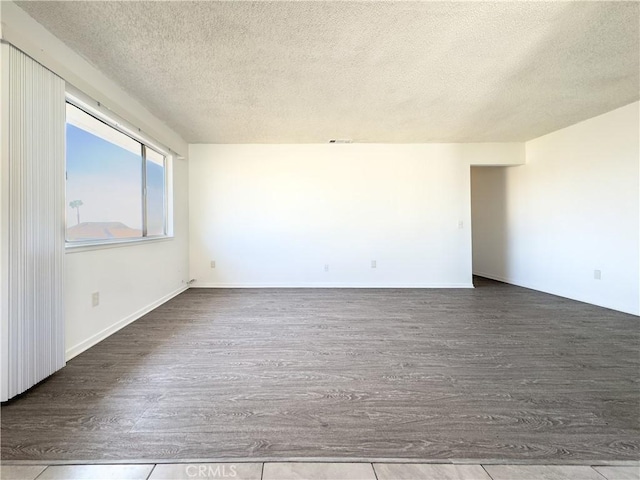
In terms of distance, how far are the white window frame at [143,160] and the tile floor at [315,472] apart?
1.50 m

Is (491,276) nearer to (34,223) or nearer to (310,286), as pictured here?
(310,286)

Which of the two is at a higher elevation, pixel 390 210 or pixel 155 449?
→ pixel 390 210

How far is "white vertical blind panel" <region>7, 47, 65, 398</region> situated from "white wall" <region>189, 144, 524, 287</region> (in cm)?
237

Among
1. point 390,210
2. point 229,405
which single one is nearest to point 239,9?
point 229,405

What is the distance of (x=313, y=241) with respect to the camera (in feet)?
13.4

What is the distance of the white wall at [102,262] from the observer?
5.10 ft

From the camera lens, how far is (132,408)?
4.26 feet

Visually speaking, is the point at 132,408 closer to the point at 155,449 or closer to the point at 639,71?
the point at 155,449

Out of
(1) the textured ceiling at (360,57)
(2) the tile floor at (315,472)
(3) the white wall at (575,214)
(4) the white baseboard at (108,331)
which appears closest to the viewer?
(2) the tile floor at (315,472)

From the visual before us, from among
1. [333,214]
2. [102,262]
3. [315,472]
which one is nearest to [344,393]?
[315,472]

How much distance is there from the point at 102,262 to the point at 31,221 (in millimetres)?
791

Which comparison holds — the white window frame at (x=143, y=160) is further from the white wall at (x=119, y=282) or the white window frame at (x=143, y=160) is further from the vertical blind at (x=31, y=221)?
the vertical blind at (x=31, y=221)

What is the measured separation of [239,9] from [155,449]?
2.39m

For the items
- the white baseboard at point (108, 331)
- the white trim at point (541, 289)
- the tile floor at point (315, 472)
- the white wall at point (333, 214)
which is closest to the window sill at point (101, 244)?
the white baseboard at point (108, 331)
